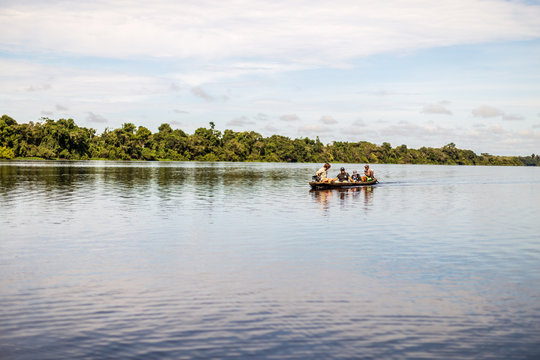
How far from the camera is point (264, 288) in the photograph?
13773 millimetres

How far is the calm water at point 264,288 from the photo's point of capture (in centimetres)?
969

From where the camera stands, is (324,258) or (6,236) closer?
(324,258)

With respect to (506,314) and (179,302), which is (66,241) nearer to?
(179,302)

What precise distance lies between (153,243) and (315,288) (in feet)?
30.9

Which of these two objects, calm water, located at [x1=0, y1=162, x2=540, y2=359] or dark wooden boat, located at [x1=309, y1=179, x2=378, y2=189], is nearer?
calm water, located at [x1=0, y1=162, x2=540, y2=359]

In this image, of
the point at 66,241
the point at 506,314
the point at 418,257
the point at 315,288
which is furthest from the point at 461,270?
the point at 66,241

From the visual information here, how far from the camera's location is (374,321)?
11.1 m

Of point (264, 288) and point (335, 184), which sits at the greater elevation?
point (335, 184)

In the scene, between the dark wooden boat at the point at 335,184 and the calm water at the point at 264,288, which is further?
the dark wooden boat at the point at 335,184

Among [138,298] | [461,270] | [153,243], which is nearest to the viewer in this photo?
[138,298]

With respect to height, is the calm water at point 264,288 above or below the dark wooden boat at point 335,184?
below

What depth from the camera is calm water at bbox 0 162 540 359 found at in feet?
31.8

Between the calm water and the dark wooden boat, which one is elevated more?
the dark wooden boat

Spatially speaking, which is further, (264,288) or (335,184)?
(335,184)
